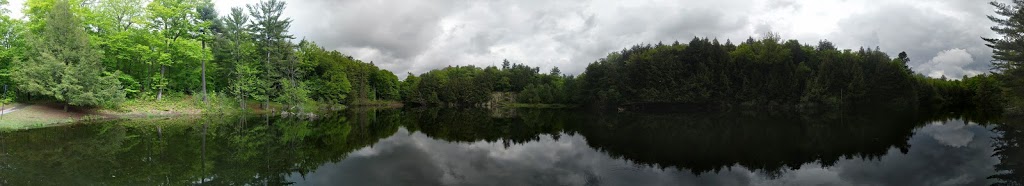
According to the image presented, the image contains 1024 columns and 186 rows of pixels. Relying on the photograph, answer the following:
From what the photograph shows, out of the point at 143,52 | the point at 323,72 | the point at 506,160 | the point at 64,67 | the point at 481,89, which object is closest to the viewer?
the point at 506,160

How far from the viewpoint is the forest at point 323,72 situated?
29.5 meters

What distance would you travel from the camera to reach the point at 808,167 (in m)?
11.1

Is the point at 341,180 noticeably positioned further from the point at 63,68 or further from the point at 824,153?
the point at 63,68

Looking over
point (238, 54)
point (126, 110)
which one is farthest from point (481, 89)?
point (126, 110)

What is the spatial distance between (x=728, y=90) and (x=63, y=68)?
215 ft

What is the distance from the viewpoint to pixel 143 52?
1375 inches

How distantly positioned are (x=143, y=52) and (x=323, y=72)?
25.0 meters

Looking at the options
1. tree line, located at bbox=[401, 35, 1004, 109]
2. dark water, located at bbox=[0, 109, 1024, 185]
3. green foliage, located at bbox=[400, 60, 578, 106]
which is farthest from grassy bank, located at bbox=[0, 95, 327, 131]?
green foliage, located at bbox=[400, 60, 578, 106]

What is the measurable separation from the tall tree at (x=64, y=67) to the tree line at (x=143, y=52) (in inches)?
2.0

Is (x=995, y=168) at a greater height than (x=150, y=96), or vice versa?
(x=150, y=96)

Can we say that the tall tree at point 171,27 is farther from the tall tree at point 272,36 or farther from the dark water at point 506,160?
the dark water at point 506,160

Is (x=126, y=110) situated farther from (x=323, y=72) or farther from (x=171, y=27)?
(x=323, y=72)

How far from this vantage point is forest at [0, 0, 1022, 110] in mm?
29484

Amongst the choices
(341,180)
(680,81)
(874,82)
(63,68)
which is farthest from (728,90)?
(63,68)
